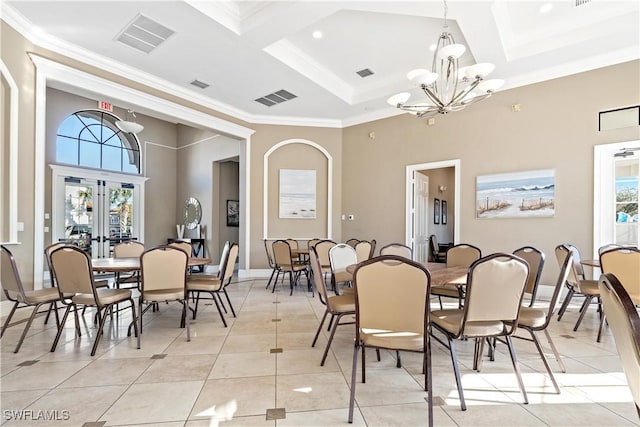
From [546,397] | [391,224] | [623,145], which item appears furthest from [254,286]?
[623,145]

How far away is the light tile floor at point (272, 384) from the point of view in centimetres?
190

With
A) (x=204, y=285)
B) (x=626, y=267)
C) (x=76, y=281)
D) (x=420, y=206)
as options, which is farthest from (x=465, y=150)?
(x=76, y=281)

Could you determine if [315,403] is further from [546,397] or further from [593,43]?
[593,43]

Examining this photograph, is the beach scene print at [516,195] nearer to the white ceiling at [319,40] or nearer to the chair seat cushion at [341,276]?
the white ceiling at [319,40]

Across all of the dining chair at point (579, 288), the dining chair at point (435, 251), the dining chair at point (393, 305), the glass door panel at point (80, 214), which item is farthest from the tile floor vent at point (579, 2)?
the glass door panel at point (80, 214)

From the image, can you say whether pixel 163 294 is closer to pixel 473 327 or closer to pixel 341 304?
pixel 341 304

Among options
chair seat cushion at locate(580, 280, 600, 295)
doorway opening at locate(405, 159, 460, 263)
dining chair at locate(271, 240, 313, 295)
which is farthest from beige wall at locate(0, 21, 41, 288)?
chair seat cushion at locate(580, 280, 600, 295)

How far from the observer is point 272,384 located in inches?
90.1

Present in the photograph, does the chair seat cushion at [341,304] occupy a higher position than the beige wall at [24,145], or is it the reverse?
the beige wall at [24,145]

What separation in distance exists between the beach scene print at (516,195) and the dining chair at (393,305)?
421 centimetres

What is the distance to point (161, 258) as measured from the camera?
10.6 ft

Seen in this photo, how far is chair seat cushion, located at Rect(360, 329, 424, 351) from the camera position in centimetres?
192

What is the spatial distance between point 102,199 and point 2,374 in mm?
6678

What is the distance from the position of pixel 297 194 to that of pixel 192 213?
3.80m
